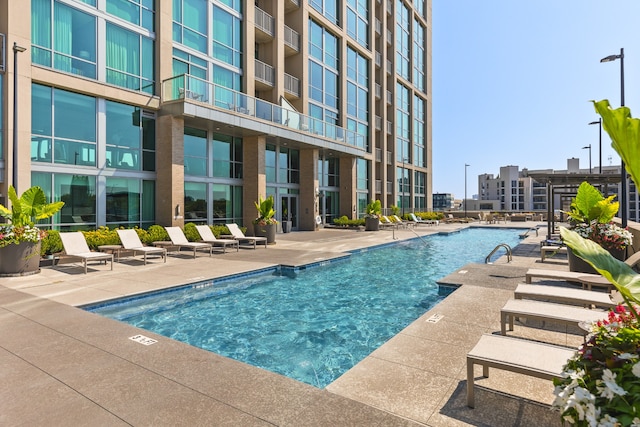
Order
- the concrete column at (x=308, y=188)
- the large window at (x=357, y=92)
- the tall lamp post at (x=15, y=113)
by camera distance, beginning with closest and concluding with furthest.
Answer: the tall lamp post at (x=15, y=113) → the concrete column at (x=308, y=188) → the large window at (x=357, y=92)

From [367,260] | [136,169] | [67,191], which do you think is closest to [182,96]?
[136,169]

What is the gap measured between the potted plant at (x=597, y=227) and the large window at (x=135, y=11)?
18.4m

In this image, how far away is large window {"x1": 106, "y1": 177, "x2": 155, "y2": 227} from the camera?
15.5 m

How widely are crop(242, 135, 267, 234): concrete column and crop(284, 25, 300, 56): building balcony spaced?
28.1 feet

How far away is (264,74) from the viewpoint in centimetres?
2338

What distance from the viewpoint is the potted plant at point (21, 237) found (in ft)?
31.6

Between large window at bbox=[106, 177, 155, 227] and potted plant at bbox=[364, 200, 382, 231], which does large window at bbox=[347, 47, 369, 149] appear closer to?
potted plant at bbox=[364, 200, 382, 231]

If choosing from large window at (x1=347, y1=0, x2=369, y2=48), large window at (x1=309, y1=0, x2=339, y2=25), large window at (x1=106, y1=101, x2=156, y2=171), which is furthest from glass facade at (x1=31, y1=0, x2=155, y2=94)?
large window at (x1=347, y1=0, x2=369, y2=48)

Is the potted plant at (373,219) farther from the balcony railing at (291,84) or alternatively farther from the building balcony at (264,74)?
the building balcony at (264,74)

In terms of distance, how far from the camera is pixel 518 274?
9750 mm

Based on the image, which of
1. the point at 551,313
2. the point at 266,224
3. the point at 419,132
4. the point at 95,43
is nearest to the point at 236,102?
the point at 95,43

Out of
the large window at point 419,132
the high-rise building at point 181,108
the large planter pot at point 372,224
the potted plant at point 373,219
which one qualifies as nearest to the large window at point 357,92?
the high-rise building at point 181,108

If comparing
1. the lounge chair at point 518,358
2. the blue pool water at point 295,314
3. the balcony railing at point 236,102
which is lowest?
the blue pool water at point 295,314

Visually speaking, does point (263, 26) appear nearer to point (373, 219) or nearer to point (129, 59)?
point (129, 59)
